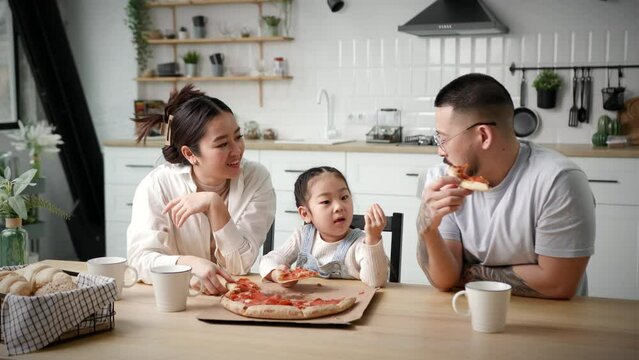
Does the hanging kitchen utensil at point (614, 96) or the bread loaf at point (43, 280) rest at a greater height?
the hanging kitchen utensil at point (614, 96)

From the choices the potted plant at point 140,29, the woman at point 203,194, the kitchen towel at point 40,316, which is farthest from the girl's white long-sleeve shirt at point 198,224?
the potted plant at point 140,29

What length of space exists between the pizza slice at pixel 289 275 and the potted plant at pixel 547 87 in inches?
119

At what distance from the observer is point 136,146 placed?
4.93 m

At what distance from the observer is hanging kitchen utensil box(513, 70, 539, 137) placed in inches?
186

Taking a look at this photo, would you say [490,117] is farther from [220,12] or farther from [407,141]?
[220,12]

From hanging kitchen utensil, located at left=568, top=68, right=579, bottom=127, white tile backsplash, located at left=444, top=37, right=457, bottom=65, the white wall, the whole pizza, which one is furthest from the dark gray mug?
the whole pizza

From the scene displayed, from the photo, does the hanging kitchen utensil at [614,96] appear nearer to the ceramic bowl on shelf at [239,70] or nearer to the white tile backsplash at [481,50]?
the white tile backsplash at [481,50]

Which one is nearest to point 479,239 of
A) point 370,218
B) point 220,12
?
point 370,218

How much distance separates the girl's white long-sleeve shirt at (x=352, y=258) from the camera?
2066 millimetres

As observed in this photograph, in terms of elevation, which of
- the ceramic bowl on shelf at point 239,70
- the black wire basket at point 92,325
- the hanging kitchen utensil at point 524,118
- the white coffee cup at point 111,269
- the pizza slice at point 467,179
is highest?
the ceramic bowl on shelf at point 239,70

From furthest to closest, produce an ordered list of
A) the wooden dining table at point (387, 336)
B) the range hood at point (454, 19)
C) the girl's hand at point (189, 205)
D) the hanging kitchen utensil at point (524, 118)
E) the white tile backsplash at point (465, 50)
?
the white tile backsplash at point (465, 50), the hanging kitchen utensil at point (524, 118), the range hood at point (454, 19), the girl's hand at point (189, 205), the wooden dining table at point (387, 336)

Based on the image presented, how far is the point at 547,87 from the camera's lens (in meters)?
4.61

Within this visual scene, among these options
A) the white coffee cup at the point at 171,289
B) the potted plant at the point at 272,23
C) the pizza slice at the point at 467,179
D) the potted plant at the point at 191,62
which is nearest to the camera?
the white coffee cup at the point at 171,289

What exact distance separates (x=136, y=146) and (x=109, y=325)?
3342 mm
